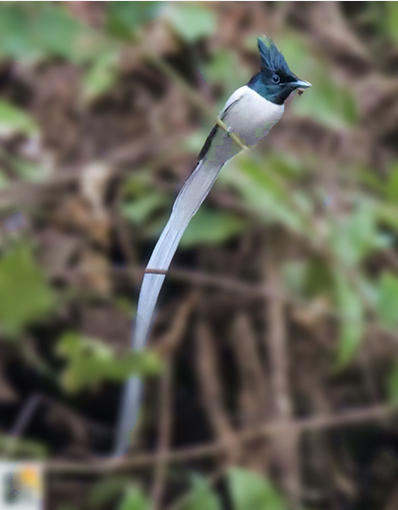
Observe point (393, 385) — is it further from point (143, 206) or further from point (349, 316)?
point (143, 206)

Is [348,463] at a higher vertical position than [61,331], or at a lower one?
lower

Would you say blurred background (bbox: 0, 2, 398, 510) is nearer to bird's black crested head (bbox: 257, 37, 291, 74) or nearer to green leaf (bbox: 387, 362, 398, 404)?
green leaf (bbox: 387, 362, 398, 404)

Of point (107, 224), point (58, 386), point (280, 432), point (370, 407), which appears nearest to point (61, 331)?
point (58, 386)

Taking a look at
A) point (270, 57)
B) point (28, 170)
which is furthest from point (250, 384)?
point (270, 57)

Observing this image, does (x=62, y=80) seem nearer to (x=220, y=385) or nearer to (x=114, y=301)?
(x=114, y=301)

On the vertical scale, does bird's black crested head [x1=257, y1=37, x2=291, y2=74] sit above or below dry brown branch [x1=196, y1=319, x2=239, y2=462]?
below

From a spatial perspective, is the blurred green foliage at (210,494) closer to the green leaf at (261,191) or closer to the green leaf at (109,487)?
the green leaf at (109,487)

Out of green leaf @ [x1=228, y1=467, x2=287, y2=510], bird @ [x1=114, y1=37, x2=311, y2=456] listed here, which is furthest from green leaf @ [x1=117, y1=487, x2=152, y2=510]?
bird @ [x1=114, y1=37, x2=311, y2=456]
